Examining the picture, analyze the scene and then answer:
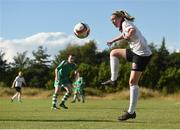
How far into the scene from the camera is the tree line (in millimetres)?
66375

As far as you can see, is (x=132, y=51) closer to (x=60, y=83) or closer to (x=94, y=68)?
(x=60, y=83)

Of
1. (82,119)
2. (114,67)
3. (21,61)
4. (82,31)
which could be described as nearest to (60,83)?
(82,31)

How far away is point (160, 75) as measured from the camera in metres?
69.9

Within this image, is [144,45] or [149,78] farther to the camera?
[149,78]

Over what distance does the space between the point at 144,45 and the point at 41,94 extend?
1720 inches

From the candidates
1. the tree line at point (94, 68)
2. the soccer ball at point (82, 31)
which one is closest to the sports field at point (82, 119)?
the soccer ball at point (82, 31)

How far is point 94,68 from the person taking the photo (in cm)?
7075

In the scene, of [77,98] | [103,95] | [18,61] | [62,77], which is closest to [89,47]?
[18,61]

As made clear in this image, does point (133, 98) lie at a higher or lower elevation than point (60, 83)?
lower

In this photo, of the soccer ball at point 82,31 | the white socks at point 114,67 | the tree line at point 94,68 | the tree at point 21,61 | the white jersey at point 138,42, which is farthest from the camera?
the tree at point 21,61

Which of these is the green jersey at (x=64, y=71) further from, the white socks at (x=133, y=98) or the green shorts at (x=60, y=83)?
the white socks at (x=133, y=98)

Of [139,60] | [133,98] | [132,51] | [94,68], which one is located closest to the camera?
[139,60]

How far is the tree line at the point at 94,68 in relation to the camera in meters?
66.4

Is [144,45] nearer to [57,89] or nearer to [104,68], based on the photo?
[57,89]
